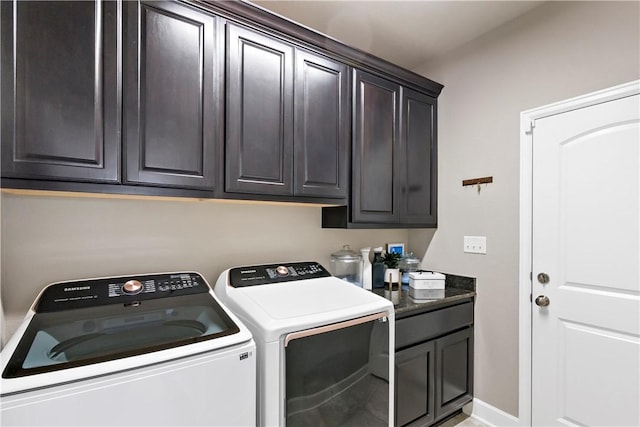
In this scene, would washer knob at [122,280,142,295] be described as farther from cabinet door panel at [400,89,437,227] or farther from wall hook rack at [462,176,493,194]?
→ wall hook rack at [462,176,493,194]

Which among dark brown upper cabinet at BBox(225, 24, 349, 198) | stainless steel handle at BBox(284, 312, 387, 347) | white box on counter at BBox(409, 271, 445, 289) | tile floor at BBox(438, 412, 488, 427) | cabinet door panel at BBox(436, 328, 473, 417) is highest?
dark brown upper cabinet at BBox(225, 24, 349, 198)

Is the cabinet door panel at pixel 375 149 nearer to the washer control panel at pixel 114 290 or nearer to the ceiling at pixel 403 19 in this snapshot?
the ceiling at pixel 403 19

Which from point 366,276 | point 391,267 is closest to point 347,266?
point 366,276

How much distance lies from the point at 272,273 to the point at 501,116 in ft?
6.16

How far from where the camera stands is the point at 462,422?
2.28 m

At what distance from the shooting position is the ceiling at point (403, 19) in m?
1.98

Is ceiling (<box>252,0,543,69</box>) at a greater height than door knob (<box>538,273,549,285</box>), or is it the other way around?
ceiling (<box>252,0,543,69</box>)

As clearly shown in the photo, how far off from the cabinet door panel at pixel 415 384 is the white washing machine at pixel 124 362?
1.05 m

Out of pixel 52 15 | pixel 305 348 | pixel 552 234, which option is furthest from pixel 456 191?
pixel 52 15

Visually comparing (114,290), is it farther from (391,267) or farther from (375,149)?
(391,267)

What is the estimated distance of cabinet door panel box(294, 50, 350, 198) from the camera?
1806 mm

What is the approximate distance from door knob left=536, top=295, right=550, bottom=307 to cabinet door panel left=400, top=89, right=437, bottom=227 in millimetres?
850

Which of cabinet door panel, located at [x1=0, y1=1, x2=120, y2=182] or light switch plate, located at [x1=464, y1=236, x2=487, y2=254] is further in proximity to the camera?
light switch plate, located at [x1=464, y1=236, x2=487, y2=254]

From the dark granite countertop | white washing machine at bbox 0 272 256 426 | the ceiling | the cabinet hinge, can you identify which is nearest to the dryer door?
white washing machine at bbox 0 272 256 426
